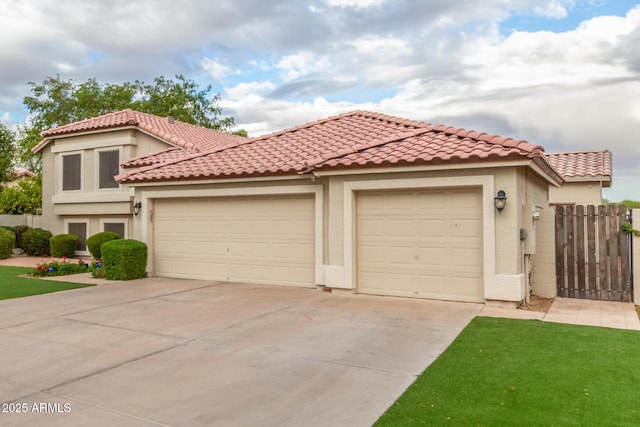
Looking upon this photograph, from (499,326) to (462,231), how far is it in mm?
2486

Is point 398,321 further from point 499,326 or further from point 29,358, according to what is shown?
point 29,358

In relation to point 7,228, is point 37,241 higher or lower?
lower

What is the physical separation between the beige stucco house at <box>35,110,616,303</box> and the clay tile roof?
19.0ft

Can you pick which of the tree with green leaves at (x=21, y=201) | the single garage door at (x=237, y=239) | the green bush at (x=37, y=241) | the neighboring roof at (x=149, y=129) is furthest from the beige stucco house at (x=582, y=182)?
the tree with green leaves at (x=21, y=201)

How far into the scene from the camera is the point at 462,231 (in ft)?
31.2

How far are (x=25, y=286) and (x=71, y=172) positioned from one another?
9.54m

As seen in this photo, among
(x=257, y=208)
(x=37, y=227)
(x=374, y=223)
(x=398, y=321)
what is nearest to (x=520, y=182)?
(x=374, y=223)

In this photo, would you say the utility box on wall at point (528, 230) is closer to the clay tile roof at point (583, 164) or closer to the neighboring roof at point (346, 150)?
the neighboring roof at point (346, 150)

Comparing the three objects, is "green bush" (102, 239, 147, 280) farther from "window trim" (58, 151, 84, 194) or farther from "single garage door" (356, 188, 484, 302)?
"window trim" (58, 151, 84, 194)

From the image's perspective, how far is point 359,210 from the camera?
10.6 meters

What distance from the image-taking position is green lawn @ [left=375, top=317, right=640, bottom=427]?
4086mm

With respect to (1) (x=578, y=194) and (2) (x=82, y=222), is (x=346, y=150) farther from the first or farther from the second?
(2) (x=82, y=222)

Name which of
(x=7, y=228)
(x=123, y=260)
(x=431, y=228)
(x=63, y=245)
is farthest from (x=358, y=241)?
(x=7, y=228)

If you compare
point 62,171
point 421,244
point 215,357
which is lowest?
point 215,357
